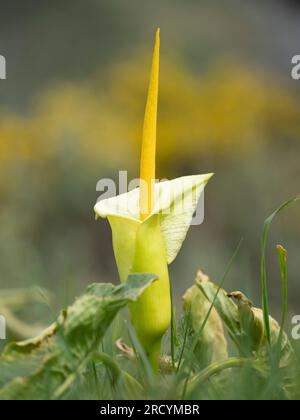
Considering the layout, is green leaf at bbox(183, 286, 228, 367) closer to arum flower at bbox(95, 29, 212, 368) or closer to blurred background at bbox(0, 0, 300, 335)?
arum flower at bbox(95, 29, 212, 368)

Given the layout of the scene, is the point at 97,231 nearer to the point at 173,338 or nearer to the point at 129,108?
the point at 129,108

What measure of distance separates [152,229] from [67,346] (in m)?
0.09

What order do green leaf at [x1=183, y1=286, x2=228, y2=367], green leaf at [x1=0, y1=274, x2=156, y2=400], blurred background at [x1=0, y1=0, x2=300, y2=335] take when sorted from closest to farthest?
1. green leaf at [x1=0, y1=274, x2=156, y2=400]
2. green leaf at [x1=183, y1=286, x2=228, y2=367]
3. blurred background at [x1=0, y1=0, x2=300, y2=335]

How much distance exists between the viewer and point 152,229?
40cm

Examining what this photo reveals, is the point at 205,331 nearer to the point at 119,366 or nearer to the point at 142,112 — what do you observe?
the point at 119,366

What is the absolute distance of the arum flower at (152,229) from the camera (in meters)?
0.39

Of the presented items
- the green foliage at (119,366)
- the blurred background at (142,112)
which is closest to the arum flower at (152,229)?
the green foliage at (119,366)

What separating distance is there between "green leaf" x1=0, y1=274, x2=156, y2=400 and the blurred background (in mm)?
916

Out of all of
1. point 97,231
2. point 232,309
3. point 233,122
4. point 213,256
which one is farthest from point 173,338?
point 233,122

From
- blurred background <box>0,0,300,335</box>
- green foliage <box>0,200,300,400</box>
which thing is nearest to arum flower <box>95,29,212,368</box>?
green foliage <box>0,200,300,400</box>

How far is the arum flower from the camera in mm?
391


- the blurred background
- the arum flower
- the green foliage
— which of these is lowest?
the green foliage

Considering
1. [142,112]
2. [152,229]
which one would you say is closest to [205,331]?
[152,229]
